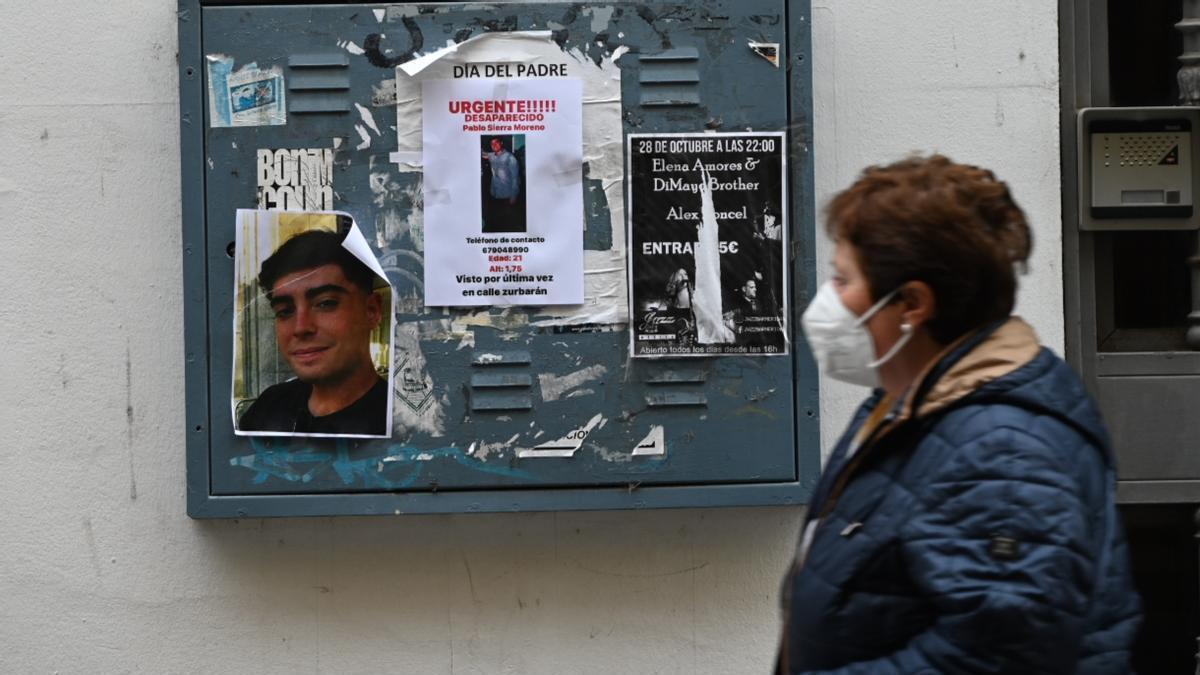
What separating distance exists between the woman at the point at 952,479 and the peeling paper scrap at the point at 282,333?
6.41 feet

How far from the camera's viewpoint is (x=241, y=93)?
379cm

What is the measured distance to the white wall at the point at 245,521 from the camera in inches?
159

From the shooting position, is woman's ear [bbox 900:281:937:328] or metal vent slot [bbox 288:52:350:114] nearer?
woman's ear [bbox 900:281:937:328]

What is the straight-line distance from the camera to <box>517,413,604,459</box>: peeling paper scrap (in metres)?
3.85

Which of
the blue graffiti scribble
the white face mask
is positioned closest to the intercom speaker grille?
the blue graffiti scribble

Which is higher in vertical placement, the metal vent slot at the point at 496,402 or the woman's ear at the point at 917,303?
the woman's ear at the point at 917,303

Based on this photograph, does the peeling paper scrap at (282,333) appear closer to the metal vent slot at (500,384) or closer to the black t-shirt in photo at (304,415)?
the black t-shirt in photo at (304,415)

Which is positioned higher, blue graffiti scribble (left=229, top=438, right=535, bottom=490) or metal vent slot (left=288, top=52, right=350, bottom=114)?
metal vent slot (left=288, top=52, right=350, bottom=114)

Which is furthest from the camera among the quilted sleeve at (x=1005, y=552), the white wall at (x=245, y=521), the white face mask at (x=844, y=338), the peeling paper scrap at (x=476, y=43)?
the white wall at (x=245, y=521)

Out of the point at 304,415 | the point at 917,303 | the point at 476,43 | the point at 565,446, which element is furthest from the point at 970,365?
the point at 304,415

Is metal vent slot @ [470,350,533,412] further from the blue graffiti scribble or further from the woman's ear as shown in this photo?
the woman's ear

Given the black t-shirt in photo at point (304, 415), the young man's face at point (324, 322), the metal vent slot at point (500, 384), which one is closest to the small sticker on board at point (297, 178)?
the young man's face at point (324, 322)

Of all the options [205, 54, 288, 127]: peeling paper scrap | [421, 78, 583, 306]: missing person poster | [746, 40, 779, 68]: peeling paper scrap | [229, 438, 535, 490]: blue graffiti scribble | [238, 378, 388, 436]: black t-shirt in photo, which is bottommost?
[229, 438, 535, 490]: blue graffiti scribble

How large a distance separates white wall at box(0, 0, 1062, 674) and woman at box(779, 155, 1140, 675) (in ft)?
6.77
